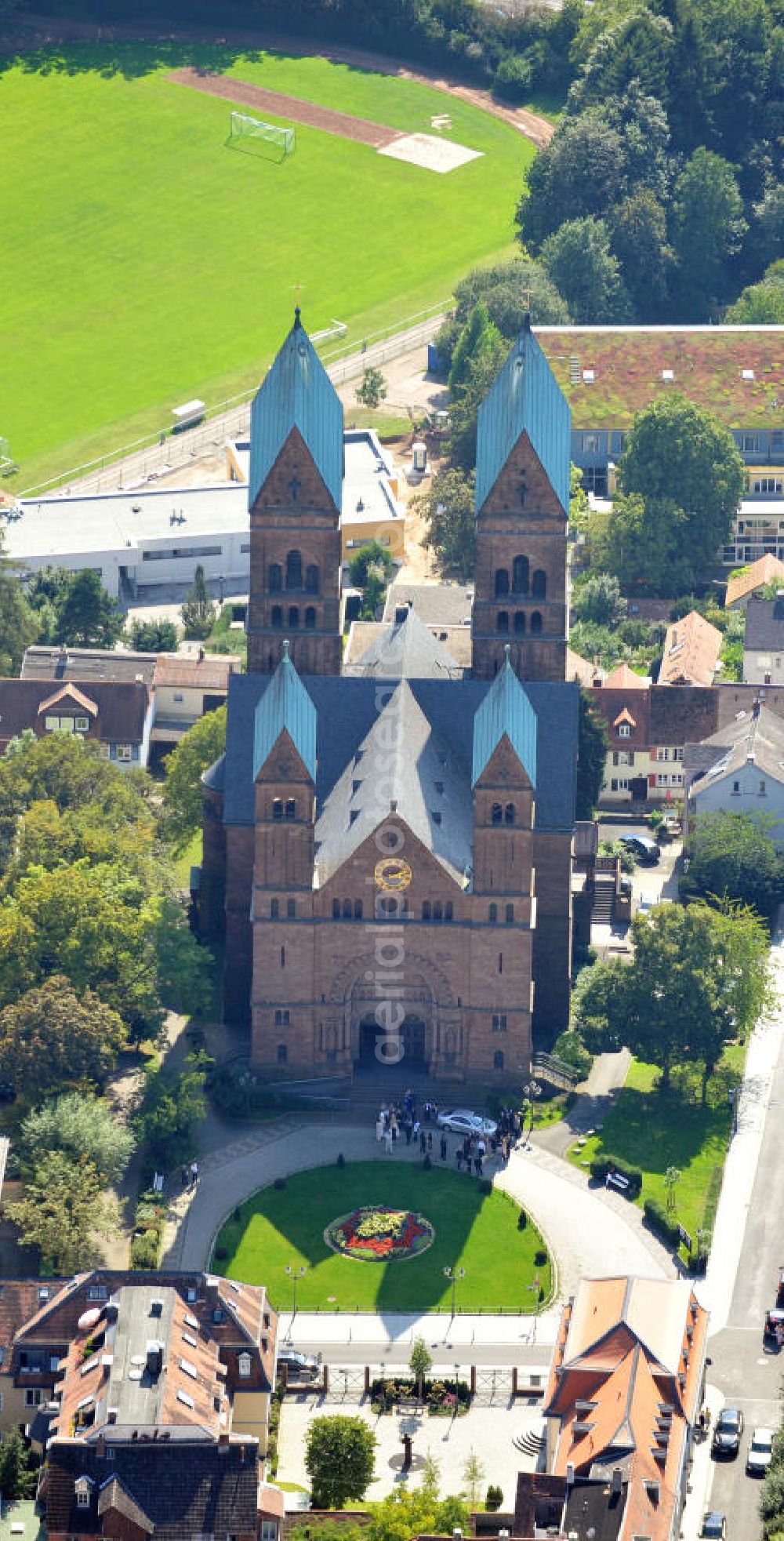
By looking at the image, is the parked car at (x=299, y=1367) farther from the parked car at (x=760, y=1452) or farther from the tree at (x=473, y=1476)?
the parked car at (x=760, y=1452)

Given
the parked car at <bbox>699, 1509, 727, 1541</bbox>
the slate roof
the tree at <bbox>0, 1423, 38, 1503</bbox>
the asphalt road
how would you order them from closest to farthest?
the slate roof, the parked car at <bbox>699, 1509, 727, 1541</bbox>, the tree at <bbox>0, 1423, 38, 1503</bbox>, the asphalt road

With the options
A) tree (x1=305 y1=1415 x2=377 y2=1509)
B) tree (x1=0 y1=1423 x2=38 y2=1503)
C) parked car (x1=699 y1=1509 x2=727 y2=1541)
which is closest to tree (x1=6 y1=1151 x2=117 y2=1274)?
tree (x1=0 y1=1423 x2=38 y2=1503)

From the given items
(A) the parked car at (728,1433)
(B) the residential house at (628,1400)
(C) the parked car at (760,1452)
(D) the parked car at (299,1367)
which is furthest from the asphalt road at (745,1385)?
(D) the parked car at (299,1367)

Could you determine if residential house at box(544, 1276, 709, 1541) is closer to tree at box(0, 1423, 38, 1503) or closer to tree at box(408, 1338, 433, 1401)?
tree at box(408, 1338, 433, 1401)

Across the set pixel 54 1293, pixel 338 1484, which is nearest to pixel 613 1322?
pixel 338 1484

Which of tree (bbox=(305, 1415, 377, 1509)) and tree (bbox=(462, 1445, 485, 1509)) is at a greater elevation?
tree (bbox=(305, 1415, 377, 1509))

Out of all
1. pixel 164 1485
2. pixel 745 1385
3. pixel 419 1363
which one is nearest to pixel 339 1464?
pixel 164 1485

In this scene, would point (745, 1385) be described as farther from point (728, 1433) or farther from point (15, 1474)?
point (15, 1474)
